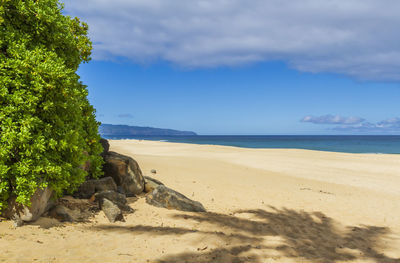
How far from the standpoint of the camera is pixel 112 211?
29.3ft

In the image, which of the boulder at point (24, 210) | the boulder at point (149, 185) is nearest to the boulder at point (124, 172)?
the boulder at point (149, 185)

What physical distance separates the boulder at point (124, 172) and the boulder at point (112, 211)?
7.91 feet

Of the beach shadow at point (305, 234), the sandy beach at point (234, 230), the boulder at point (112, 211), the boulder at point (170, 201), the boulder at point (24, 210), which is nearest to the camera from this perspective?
the sandy beach at point (234, 230)

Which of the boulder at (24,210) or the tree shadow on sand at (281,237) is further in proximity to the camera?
the boulder at (24,210)

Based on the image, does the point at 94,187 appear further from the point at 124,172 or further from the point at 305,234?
the point at 305,234

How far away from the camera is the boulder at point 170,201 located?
35.2 feet

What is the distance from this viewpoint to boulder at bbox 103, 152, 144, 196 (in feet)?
38.6

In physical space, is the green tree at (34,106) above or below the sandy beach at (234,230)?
above

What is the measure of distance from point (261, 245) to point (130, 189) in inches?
235

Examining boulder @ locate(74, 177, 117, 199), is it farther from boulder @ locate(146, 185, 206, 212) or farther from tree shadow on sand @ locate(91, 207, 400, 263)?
tree shadow on sand @ locate(91, 207, 400, 263)

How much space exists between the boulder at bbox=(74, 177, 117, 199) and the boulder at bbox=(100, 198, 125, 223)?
1.63 meters

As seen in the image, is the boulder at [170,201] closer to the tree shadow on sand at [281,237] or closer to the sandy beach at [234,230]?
the sandy beach at [234,230]

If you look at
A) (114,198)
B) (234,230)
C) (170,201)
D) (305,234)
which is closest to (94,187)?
(114,198)

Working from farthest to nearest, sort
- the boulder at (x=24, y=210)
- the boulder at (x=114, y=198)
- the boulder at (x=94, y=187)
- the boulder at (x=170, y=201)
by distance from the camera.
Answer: the boulder at (x=170, y=201) < the boulder at (x=94, y=187) < the boulder at (x=114, y=198) < the boulder at (x=24, y=210)
